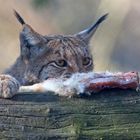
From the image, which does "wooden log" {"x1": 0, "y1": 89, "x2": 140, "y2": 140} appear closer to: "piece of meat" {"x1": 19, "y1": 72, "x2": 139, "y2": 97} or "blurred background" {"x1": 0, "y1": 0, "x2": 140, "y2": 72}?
"piece of meat" {"x1": 19, "y1": 72, "x2": 139, "y2": 97}

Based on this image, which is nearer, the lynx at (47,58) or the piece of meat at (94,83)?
the piece of meat at (94,83)

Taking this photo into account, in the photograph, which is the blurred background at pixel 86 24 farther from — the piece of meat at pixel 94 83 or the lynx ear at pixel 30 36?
the piece of meat at pixel 94 83

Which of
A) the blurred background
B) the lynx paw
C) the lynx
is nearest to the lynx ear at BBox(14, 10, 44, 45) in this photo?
the lynx

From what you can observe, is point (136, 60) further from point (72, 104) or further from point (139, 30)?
point (72, 104)

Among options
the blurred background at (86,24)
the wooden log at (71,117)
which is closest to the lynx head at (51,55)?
the wooden log at (71,117)

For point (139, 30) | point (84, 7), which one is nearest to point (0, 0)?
point (84, 7)

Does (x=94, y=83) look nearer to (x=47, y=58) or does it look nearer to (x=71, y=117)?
(x=71, y=117)
